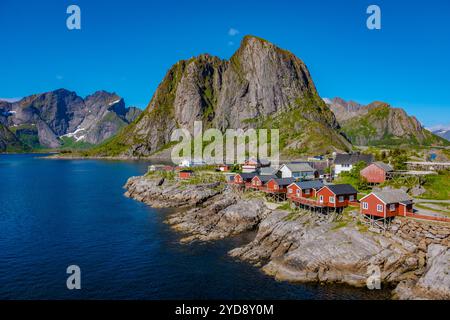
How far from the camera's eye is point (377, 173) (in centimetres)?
7712

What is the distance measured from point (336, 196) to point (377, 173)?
937 inches

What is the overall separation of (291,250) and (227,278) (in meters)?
12.2

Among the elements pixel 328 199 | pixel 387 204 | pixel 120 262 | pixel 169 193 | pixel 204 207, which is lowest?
pixel 120 262

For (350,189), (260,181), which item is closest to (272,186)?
(260,181)

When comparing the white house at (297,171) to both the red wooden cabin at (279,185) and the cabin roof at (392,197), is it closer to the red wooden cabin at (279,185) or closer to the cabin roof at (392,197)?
the red wooden cabin at (279,185)

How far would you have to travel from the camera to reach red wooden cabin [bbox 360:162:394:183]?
7625 cm

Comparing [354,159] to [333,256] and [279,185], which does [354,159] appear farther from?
[333,256]

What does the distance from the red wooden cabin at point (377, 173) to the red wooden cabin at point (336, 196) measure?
19.0 meters
